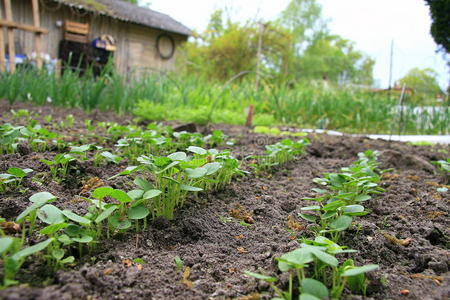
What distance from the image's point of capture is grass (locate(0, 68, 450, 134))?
137 inches

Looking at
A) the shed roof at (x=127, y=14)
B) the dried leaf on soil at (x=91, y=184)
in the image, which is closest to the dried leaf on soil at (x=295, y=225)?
the dried leaf on soil at (x=91, y=184)

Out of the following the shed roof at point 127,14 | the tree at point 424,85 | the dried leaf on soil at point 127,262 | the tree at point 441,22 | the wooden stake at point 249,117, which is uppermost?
the shed roof at point 127,14

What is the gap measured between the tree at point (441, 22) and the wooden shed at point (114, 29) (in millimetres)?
5505

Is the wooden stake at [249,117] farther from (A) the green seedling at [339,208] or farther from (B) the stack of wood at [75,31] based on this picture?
(B) the stack of wood at [75,31]

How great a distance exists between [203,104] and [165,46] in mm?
7967

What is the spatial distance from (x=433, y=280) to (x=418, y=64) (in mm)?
5090

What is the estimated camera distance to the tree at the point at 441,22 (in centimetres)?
456

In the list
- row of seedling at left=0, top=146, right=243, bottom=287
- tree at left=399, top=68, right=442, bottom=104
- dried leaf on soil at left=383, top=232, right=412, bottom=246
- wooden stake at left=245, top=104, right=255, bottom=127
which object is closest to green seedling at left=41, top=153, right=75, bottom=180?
row of seedling at left=0, top=146, right=243, bottom=287

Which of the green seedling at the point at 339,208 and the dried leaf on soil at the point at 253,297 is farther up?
the green seedling at the point at 339,208

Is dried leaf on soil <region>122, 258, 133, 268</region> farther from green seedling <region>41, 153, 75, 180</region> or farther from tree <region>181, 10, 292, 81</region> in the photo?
tree <region>181, 10, 292, 81</region>

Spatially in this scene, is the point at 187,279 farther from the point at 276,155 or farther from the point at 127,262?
the point at 276,155

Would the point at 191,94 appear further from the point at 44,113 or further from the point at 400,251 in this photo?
the point at 400,251

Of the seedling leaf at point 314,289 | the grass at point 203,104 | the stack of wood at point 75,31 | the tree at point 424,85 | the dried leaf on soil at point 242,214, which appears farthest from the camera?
the stack of wood at point 75,31

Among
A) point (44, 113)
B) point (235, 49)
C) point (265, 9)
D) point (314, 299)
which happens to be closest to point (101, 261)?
point (314, 299)
